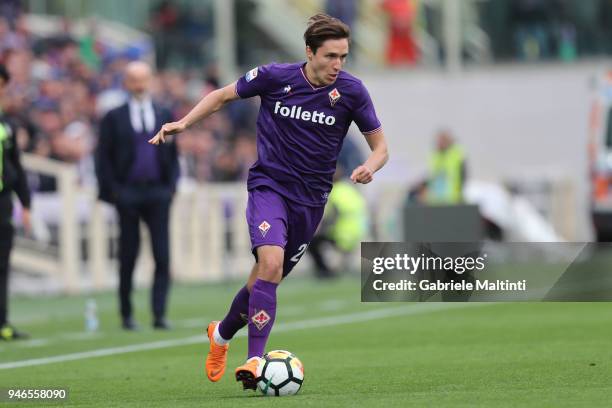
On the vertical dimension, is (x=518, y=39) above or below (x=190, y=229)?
above

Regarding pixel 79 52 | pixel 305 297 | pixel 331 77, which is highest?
pixel 79 52

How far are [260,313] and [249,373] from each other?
15.2 inches

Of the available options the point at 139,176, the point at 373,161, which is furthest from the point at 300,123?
the point at 139,176

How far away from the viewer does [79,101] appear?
80.8ft

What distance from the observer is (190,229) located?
25391 mm

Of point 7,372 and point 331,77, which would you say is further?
point 7,372

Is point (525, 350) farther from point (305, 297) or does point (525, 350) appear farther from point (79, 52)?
point (79, 52)

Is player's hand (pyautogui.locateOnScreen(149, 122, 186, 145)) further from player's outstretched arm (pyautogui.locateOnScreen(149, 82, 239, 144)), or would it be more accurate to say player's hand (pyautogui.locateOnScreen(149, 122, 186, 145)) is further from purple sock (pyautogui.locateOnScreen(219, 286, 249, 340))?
purple sock (pyautogui.locateOnScreen(219, 286, 249, 340))

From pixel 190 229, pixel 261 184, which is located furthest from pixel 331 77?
pixel 190 229

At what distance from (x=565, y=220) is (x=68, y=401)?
24.0 meters

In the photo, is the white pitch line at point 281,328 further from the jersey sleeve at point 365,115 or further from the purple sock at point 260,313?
the jersey sleeve at point 365,115

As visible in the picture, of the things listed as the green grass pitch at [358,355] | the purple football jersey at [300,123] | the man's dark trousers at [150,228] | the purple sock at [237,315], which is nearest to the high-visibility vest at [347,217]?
the green grass pitch at [358,355]

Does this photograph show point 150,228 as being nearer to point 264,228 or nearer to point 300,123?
point 300,123

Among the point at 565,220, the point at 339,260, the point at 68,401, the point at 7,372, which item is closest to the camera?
the point at 68,401
